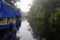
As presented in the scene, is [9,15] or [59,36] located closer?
[59,36]

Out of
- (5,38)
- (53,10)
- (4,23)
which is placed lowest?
(5,38)

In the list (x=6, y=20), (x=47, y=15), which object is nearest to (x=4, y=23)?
(x=6, y=20)

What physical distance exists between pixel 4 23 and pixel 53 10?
3249mm

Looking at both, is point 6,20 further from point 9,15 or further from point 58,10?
point 58,10

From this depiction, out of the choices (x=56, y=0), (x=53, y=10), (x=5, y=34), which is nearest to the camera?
(x=56, y=0)

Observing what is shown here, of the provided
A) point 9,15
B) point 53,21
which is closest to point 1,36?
point 9,15

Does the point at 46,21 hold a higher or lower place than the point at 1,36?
higher

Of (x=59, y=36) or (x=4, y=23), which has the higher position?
(x=4, y=23)

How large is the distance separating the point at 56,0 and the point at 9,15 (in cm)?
424

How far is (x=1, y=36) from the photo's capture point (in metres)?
11.3

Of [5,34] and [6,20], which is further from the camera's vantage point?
[6,20]

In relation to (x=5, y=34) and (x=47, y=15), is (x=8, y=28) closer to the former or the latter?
(x=5, y=34)

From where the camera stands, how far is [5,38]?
11617mm

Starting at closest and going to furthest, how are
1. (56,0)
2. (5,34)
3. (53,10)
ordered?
(56,0)
(53,10)
(5,34)
